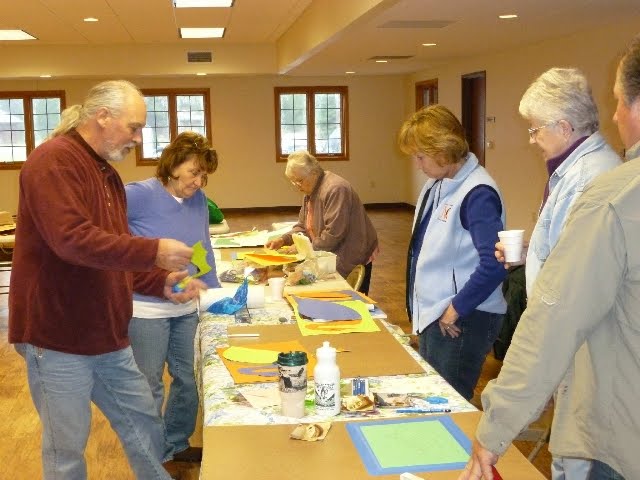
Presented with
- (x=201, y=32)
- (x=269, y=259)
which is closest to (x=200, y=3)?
(x=201, y=32)

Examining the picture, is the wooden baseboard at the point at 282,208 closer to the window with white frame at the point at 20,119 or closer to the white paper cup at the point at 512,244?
the window with white frame at the point at 20,119

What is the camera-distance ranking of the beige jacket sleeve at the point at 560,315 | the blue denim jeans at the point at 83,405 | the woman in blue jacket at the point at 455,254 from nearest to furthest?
the beige jacket sleeve at the point at 560,315
the blue denim jeans at the point at 83,405
the woman in blue jacket at the point at 455,254

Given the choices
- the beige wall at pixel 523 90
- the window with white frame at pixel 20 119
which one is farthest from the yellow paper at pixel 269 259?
the window with white frame at pixel 20 119

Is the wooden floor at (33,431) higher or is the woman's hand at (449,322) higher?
the woman's hand at (449,322)

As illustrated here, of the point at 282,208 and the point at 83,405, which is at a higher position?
the point at 83,405

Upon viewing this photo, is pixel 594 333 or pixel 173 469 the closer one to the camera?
pixel 594 333

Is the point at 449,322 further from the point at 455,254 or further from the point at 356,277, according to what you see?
the point at 356,277

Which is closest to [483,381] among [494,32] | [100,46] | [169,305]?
[169,305]

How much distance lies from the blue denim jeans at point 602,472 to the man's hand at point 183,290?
1.74 m

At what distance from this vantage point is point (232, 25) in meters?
10.2

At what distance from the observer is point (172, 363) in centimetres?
329

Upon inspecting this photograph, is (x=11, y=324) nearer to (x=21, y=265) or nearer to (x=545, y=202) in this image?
(x=21, y=265)

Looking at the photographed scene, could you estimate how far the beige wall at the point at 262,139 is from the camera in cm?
1407

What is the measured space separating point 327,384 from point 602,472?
705 mm
